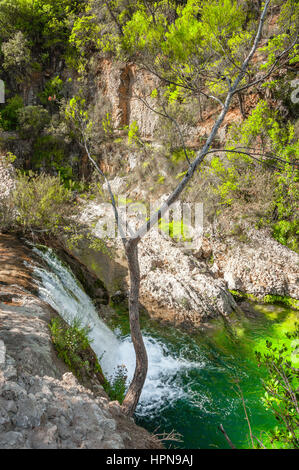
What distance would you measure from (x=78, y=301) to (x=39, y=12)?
1853 cm

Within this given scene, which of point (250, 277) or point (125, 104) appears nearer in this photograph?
point (250, 277)

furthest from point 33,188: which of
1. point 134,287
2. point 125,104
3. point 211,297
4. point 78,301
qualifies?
point 125,104

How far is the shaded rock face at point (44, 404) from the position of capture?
2.18 m

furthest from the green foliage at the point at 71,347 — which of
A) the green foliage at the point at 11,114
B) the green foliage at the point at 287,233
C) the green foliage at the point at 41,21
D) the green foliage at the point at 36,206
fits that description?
the green foliage at the point at 41,21

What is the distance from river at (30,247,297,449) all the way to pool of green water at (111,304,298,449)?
0.05 ft

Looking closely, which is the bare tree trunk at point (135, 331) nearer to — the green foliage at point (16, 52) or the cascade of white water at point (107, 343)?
the cascade of white water at point (107, 343)

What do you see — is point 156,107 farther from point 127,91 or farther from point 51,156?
point 51,156

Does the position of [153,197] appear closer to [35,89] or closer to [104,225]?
[104,225]

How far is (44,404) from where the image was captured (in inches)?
97.4

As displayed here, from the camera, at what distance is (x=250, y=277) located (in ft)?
30.1

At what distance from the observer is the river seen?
484 cm

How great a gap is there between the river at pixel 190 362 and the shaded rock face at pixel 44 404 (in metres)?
1.37

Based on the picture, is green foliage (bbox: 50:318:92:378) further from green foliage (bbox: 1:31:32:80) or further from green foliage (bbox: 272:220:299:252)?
green foliage (bbox: 1:31:32:80)

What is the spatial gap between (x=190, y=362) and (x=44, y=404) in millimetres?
4575
